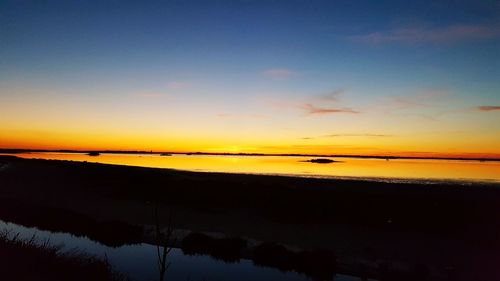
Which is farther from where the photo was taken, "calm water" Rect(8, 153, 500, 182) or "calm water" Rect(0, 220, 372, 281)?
"calm water" Rect(8, 153, 500, 182)

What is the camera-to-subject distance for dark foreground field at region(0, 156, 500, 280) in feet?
61.8

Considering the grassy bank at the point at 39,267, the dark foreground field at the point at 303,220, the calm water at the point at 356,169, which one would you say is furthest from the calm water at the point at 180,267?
the calm water at the point at 356,169

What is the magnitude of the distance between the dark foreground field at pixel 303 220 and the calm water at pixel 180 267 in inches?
35.8

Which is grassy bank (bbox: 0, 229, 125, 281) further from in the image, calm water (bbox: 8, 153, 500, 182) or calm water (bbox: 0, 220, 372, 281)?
calm water (bbox: 8, 153, 500, 182)

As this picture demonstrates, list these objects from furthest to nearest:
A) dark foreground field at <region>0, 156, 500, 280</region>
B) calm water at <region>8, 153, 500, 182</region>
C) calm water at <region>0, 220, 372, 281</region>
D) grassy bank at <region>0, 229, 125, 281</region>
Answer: calm water at <region>8, 153, 500, 182</region>, dark foreground field at <region>0, 156, 500, 280</region>, calm water at <region>0, 220, 372, 281</region>, grassy bank at <region>0, 229, 125, 281</region>

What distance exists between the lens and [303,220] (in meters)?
27.3

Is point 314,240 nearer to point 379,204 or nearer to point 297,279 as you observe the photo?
point 297,279

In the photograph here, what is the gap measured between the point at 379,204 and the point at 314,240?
11.2 m

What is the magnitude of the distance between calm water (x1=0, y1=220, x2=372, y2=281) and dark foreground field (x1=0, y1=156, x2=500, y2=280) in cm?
91

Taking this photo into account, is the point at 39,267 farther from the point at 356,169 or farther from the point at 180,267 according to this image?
the point at 356,169

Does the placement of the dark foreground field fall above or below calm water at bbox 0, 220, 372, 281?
above

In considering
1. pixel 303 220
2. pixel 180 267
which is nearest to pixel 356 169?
pixel 303 220

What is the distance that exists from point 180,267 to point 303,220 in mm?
11035

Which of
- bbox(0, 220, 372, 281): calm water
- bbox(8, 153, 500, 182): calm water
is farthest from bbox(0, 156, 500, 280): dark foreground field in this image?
bbox(8, 153, 500, 182): calm water
